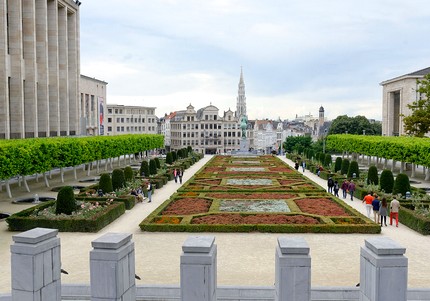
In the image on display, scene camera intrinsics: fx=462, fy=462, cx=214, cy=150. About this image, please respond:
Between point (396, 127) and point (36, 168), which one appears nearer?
point (36, 168)

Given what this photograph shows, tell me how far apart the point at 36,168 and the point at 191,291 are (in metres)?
30.1

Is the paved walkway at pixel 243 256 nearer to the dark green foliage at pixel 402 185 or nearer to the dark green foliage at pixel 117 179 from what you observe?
the dark green foliage at pixel 402 185

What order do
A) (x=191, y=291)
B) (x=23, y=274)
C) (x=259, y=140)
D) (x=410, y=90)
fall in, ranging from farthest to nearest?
(x=259, y=140) → (x=410, y=90) → (x=23, y=274) → (x=191, y=291)

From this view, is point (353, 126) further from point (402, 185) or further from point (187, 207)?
point (187, 207)

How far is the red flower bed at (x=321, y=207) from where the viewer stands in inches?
1098

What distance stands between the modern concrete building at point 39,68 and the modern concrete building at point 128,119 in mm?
66190

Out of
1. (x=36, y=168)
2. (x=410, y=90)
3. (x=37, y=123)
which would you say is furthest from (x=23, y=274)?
(x=410, y=90)

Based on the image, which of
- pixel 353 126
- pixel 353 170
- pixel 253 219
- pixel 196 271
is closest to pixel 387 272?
pixel 196 271

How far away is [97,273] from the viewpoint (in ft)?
32.2

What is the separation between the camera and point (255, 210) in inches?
1142

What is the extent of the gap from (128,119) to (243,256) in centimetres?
12376

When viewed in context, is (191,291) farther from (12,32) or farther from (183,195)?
(12,32)

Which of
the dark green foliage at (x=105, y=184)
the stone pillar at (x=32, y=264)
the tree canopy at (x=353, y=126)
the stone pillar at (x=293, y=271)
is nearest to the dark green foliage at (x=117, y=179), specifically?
the dark green foliage at (x=105, y=184)

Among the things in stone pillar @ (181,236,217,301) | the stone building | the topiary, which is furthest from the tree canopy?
stone pillar @ (181,236,217,301)
